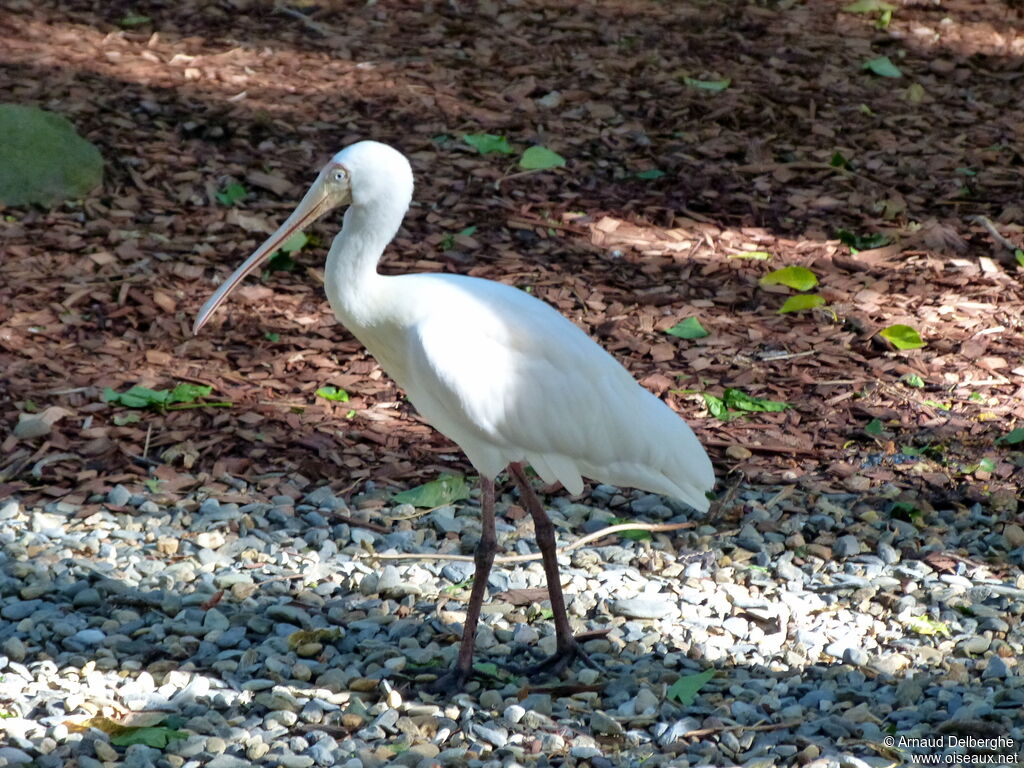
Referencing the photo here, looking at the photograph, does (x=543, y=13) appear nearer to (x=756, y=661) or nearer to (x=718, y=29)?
(x=718, y=29)

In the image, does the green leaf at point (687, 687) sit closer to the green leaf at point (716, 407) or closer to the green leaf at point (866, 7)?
the green leaf at point (716, 407)

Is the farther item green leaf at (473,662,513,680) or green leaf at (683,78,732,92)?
green leaf at (683,78,732,92)

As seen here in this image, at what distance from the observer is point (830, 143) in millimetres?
8469

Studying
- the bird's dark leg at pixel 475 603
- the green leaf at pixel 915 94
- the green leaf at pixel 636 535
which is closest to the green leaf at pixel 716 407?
the green leaf at pixel 636 535

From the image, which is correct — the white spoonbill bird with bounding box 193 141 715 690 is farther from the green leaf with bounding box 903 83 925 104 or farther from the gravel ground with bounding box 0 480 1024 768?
the green leaf with bounding box 903 83 925 104

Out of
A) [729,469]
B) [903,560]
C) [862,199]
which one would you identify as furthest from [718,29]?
[903,560]

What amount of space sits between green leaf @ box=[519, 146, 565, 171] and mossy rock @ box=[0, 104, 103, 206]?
97.3 inches

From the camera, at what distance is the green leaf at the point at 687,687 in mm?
4030

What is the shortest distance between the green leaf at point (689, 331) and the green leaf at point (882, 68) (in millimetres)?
3861

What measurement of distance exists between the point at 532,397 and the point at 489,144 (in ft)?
14.2

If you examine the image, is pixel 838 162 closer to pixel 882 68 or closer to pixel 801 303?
pixel 882 68

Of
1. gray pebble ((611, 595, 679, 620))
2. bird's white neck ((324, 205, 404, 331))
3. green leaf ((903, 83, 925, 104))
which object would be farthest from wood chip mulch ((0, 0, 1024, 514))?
bird's white neck ((324, 205, 404, 331))

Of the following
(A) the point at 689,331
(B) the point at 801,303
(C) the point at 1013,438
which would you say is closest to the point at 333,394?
(A) the point at 689,331

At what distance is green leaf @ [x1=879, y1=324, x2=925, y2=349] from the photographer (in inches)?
248
